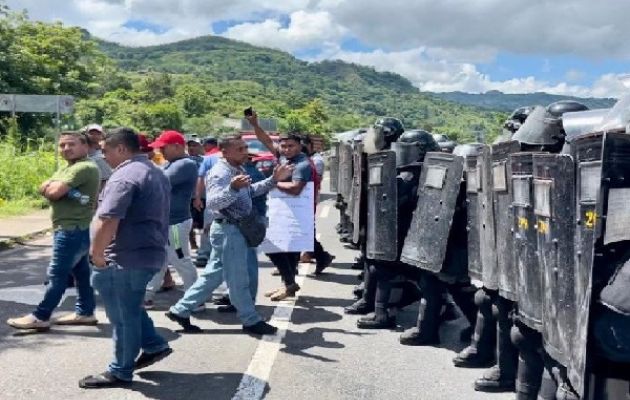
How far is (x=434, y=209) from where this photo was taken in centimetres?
592

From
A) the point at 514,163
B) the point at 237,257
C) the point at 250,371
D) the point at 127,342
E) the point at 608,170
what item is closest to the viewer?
the point at 608,170

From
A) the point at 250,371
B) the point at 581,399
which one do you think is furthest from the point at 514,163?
the point at 250,371

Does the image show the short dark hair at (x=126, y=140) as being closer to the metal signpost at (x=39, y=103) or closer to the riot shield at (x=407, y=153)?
the riot shield at (x=407, y=153)

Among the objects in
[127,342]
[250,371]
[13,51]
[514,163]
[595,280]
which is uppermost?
[13,51]

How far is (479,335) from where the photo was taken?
18.8 ft

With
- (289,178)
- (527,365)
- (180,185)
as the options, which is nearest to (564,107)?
(527,365)

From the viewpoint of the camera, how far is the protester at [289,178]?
314 inches

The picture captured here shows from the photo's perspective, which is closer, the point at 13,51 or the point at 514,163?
the point at 514,163

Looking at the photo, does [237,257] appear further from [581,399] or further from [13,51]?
[13,51]

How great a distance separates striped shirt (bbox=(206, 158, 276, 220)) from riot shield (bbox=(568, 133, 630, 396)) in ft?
11.5

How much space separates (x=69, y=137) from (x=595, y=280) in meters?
4.63

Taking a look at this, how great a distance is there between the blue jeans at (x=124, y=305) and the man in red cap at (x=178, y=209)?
243 centimetres

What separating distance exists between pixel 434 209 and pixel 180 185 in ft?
9.55

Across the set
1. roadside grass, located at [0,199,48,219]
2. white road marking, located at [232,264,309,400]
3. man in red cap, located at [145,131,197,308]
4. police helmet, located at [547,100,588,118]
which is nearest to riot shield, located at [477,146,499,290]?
police helmet, located at [547,100,588,118]
